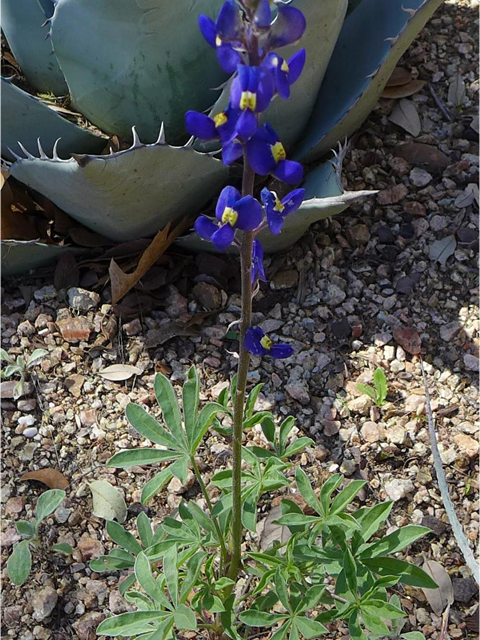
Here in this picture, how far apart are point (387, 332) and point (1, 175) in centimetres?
113

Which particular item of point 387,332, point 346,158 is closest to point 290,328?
point 387,332

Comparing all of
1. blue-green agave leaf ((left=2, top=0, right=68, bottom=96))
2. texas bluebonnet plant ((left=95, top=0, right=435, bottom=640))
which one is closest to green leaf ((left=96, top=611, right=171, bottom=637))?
texas bluebonnet plant ((left=95, top=0, right=435, bottom=640))

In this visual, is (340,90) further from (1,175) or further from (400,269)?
(1,175)

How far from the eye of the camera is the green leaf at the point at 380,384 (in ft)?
6.16

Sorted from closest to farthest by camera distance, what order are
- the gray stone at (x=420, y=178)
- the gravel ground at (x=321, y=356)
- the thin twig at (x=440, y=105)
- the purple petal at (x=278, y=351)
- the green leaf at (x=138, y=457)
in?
the purple petal at (x=278, y=351) < the green leaf at (x=138, y=457) < the gravel ground at (x=321, y=356) < the gray stone at (x=420, y=178) < the thin twig at (x=440, y=105)

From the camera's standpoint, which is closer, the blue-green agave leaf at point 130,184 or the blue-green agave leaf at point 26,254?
the blue-green agave leaf at point 130,184

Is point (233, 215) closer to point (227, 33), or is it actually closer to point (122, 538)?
point (227, 33)

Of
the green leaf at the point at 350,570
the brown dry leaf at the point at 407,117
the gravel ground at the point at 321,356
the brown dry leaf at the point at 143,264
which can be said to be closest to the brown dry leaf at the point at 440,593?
the gravel ground at the point at 321,356

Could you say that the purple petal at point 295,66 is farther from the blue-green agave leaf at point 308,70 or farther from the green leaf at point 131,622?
the green leaf at point 131,622

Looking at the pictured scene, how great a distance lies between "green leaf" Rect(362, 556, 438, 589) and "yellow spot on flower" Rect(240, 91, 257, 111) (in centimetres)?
82

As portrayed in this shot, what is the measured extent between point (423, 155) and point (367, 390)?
2.86ft

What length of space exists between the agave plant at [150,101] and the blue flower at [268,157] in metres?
0.69

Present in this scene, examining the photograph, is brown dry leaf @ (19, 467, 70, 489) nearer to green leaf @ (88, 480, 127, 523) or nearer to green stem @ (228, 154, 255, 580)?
green leaf @ (88, 480, 127, 523)

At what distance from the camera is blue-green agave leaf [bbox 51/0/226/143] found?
177 cm
